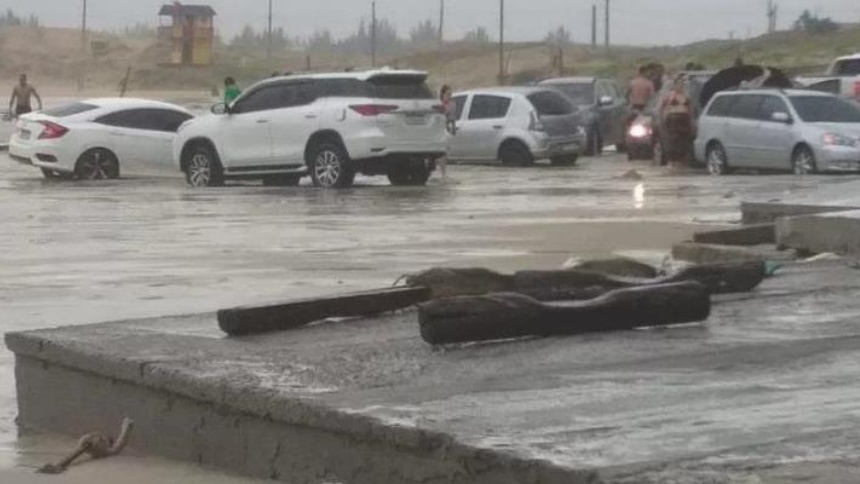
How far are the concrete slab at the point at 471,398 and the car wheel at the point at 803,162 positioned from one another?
18970 mm

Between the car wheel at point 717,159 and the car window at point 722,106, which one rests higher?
the car window at point 722,106

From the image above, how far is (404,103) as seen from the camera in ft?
84.6

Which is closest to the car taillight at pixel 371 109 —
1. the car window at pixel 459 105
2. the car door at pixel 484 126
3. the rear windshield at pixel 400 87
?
the rear windshield at pixel 400 87

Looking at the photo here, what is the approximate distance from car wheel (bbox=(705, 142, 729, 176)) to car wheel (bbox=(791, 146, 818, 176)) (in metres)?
1.54

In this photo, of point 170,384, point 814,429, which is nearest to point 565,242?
point 170,384

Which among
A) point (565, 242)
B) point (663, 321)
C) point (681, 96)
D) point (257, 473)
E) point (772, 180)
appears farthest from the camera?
point (681, 96)

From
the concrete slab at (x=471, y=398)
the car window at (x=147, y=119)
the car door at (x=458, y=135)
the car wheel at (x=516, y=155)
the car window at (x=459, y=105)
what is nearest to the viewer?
the concrete slab at (x=471, y=398)

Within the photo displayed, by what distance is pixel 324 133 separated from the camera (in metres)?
25.8

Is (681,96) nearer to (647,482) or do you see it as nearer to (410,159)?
(410,159)

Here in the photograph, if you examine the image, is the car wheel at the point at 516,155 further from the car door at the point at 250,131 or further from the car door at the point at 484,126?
the car door at the point at 250,131

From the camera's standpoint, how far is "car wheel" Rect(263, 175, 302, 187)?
26.8 metres

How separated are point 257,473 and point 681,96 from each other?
24893 mm

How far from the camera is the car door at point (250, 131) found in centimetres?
2647

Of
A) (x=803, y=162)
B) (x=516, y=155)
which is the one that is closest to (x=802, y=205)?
(x=803, y=162)
